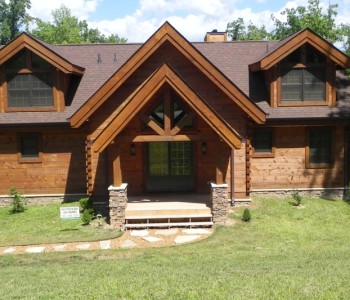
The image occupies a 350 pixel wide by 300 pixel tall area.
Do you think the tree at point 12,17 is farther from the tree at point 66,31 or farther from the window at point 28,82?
the window at point 28,82

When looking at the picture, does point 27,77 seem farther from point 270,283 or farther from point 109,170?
point 270,283

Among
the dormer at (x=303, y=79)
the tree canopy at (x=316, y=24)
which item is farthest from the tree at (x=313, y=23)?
the dormer at (x=303, y=79)

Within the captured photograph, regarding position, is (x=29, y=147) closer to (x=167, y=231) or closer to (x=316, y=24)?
(x=167, y=231)

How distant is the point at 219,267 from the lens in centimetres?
867

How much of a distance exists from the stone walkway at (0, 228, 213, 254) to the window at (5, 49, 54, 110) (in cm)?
688

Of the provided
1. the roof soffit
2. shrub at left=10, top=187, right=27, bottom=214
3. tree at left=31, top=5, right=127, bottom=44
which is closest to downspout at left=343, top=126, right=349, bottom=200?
the roof soffit

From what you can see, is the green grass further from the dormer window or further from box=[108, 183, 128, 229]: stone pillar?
the dormer window

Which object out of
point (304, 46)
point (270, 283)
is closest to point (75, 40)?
point (304, 46)

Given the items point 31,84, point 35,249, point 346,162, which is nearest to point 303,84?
point 346,162

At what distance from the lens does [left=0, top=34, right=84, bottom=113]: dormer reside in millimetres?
15711

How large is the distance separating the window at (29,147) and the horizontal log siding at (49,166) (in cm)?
18

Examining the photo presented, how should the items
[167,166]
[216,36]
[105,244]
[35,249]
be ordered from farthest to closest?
1. [216,36]
2. [167,166]
3. [105,244]
4. [35,249]

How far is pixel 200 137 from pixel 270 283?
6794mm

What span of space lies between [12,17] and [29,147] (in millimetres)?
46317
